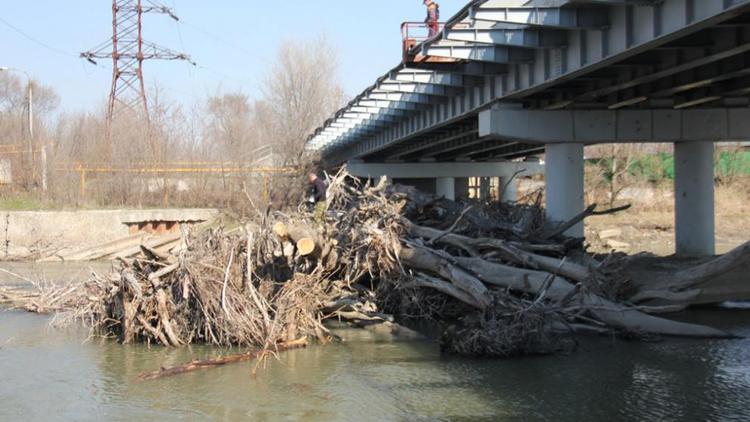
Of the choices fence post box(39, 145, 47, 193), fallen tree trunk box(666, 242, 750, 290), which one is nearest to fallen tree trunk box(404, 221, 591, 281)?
fallen tree trunk box(666, 242, 750, 290)

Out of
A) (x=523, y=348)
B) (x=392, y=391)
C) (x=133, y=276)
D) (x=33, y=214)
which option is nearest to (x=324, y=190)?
(x=133, y=276)

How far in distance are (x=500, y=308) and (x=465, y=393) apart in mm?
2563

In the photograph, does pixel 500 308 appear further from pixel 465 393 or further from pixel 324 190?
pixel 324 190

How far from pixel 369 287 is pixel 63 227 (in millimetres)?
17274

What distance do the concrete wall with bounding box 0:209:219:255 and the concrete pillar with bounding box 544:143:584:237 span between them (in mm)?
15565

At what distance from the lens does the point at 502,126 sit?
21359mm

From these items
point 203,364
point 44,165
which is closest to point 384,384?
point 203,364

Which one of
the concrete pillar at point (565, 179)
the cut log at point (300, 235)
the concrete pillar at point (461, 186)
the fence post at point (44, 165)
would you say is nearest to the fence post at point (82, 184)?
the fence post at point (44, 165)

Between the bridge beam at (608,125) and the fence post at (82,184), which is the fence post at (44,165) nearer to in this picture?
the fence post at (82,184)

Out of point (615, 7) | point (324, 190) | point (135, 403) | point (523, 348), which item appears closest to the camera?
point (135, 403)

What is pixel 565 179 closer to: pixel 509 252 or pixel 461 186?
pixel 509 252

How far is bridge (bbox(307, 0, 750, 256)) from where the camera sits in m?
14.3

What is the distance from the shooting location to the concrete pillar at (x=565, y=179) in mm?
21406

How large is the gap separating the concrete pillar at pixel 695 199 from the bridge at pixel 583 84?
1.1 inches
